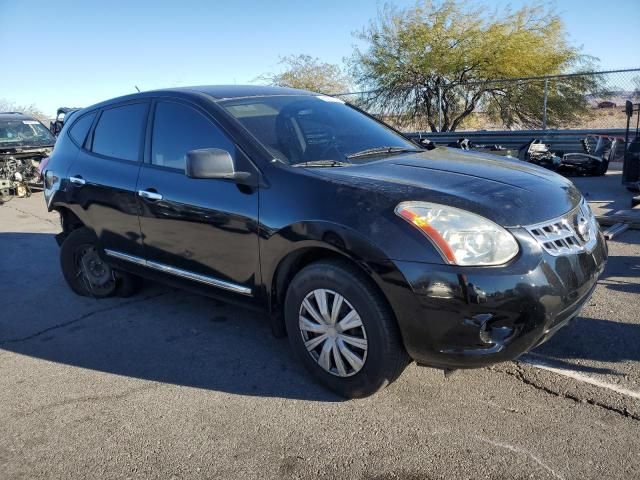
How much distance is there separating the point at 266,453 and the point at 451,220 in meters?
1.47

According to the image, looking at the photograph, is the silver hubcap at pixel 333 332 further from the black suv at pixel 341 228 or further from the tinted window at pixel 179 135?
the tinted window at pixel 179 135

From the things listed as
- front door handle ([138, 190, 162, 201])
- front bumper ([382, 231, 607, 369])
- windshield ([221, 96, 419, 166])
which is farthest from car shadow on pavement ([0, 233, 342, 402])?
windshield ([221, 96, 419, 166])

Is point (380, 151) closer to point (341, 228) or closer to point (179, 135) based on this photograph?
point (341, 228)

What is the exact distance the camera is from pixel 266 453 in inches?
103

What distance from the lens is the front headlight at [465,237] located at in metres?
2.53

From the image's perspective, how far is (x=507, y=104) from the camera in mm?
17953

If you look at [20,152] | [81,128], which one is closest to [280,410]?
[81,128]

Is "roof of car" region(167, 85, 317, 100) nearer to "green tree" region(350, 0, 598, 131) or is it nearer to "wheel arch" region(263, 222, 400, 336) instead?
"wheel arch" region(263, 222, 400, 336)

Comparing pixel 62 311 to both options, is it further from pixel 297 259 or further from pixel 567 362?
pixel 567 362

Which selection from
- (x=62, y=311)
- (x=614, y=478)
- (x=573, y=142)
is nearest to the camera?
(x=614, y=478)

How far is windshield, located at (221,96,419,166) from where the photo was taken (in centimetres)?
345

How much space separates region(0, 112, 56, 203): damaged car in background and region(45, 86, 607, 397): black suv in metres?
9.40

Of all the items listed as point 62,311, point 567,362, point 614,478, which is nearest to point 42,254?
point 62,311

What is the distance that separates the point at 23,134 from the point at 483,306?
46.2 ft
